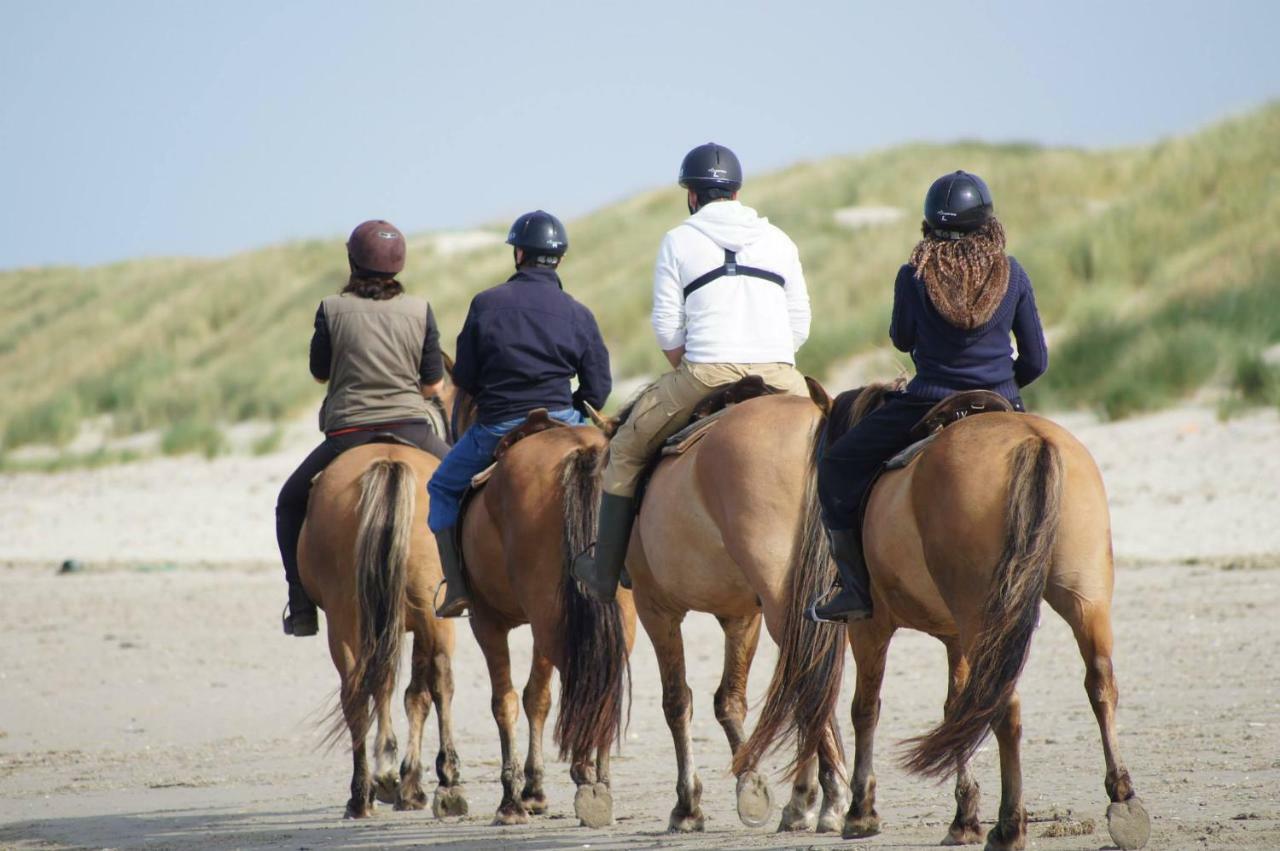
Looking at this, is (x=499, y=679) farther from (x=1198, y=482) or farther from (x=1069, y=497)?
(x=1198, y=482)

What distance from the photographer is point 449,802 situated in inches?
321

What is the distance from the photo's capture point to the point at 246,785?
934 centimetres

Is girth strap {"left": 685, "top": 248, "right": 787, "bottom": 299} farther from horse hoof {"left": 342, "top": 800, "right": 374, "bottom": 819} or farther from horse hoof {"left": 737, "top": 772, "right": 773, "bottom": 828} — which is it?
horse hoof {"left": 342, "top": 800, "right": 374, "bottom": 819}

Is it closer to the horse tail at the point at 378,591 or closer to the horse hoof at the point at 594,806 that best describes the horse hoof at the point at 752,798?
the horse hoof at the point at 594,806

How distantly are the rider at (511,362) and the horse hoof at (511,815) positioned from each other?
3.43 ft

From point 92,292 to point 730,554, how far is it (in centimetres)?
4673

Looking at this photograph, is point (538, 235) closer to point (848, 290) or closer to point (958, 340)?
point (958, 340)

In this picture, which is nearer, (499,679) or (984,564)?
(984,564)

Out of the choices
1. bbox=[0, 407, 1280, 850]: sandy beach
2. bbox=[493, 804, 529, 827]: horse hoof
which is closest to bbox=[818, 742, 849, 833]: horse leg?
bbox=[0, 407, 1280, 850]: sandy beach

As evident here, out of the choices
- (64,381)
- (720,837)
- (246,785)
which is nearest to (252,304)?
(64,381)

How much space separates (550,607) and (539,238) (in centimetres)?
191

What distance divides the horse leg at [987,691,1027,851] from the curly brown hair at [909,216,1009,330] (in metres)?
1.40

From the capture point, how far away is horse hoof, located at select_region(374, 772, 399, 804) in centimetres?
861

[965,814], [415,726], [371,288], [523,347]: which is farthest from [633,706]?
[965,814]
